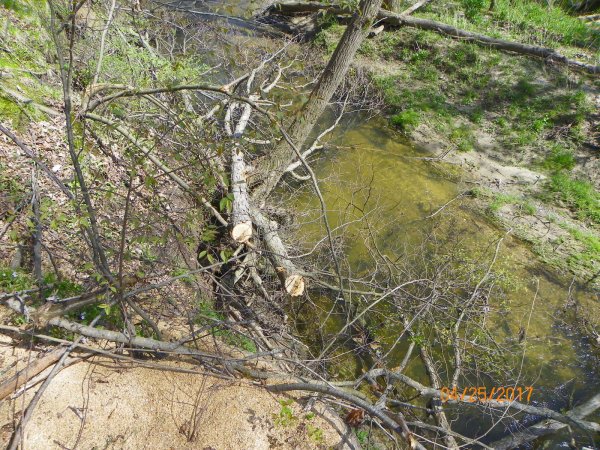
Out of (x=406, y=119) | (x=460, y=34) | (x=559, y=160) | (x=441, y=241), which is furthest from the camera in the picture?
(x=460, y=34)

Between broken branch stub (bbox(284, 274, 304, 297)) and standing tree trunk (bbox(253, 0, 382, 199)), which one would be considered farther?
standing tree trunk (bbox(253, 0, 382, 199))

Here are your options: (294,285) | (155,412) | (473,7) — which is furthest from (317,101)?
(473,7)

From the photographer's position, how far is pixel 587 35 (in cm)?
923

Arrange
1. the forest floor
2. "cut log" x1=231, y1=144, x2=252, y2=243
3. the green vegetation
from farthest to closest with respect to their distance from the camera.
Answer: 1. "cut log" x1=231, y1=144, x2=252, y2=243
2. the green vegetation
3. the forest floor

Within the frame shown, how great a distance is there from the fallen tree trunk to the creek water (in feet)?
11.2

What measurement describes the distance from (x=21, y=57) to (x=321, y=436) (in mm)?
5419

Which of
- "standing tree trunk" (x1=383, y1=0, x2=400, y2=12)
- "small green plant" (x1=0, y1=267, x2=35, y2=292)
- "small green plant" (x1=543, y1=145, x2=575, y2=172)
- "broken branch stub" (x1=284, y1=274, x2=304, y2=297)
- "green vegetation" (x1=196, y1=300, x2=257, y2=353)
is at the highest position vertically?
"standing tree trunk" (x1=383, y1=0, x2=400, y2=12)

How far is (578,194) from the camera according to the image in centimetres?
652

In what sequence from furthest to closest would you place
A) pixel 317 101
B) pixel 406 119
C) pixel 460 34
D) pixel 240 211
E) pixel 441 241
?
pixel 460 34, pixel 406 119, pixel 441 241, pixel 317 101, pixel 240 211

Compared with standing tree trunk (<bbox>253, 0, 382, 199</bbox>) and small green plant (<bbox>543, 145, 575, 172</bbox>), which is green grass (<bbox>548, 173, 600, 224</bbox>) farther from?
standing tree trunk (<bbox>253, 0, 382, 199</bbox>)

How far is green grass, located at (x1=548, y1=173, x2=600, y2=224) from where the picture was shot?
20.7 feet

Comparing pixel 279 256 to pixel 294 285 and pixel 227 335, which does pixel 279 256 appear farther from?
pixel 227 335

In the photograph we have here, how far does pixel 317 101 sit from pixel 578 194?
454cm
